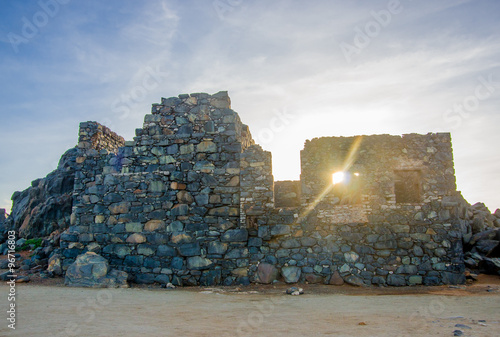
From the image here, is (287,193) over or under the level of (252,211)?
over

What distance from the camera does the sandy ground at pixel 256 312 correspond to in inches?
172

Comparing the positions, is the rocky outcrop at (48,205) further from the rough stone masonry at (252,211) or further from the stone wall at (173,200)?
the rough stone masonry at (252,211)

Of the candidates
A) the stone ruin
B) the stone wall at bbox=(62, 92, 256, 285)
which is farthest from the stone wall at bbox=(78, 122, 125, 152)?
the stone wall at bbox=(62, 92, 256, 285)

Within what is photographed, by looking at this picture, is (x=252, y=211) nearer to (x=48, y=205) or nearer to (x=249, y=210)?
(x=249, y=210)

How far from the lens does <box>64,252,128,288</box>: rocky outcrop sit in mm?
8891

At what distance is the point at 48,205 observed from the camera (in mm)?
14977

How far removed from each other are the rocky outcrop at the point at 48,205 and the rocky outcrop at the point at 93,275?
633cm

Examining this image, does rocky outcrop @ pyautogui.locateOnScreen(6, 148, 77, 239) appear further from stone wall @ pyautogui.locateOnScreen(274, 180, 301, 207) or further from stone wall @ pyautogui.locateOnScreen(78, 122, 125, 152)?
stone wall @ pyautogui.locateOnScreen(274, 180, 301, 207)

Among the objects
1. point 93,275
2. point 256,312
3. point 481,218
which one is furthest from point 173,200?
point 481,218

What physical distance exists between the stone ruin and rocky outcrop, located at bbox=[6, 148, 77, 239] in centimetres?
462

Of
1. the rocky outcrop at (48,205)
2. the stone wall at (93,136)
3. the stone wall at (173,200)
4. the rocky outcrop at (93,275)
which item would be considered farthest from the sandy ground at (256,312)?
the rocky outcrop at (48,205)

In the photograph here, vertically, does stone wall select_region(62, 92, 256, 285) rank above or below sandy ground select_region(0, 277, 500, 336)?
above

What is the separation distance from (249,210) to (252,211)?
88mm

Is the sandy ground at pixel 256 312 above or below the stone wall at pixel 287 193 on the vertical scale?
below
